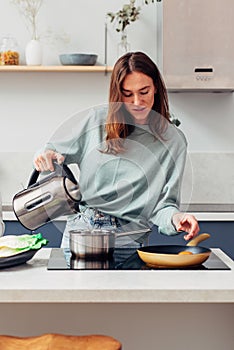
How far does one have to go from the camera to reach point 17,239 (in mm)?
2051

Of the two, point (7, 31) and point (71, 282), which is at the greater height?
point (7, 31)

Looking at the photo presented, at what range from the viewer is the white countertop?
1674 millimetres

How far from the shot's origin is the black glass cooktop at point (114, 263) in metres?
1.95

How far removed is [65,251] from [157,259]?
0.42m

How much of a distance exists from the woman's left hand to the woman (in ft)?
0.08

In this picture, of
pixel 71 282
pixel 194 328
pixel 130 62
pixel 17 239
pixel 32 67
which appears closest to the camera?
pixel 71 282

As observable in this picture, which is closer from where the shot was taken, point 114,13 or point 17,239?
point 17,239

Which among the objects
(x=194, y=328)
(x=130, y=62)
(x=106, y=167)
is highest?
(x=130, y=62)

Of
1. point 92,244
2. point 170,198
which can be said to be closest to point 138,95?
point 170,198

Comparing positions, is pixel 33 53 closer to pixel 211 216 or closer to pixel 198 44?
pixel 198 44

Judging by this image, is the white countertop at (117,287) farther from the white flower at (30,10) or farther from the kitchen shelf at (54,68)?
the white flower at (30,10)

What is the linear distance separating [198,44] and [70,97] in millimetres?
828

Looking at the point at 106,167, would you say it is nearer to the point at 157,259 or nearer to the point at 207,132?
the point at 157,259

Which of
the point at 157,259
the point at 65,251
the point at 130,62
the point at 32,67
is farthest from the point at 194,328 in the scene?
the point at 32,67
